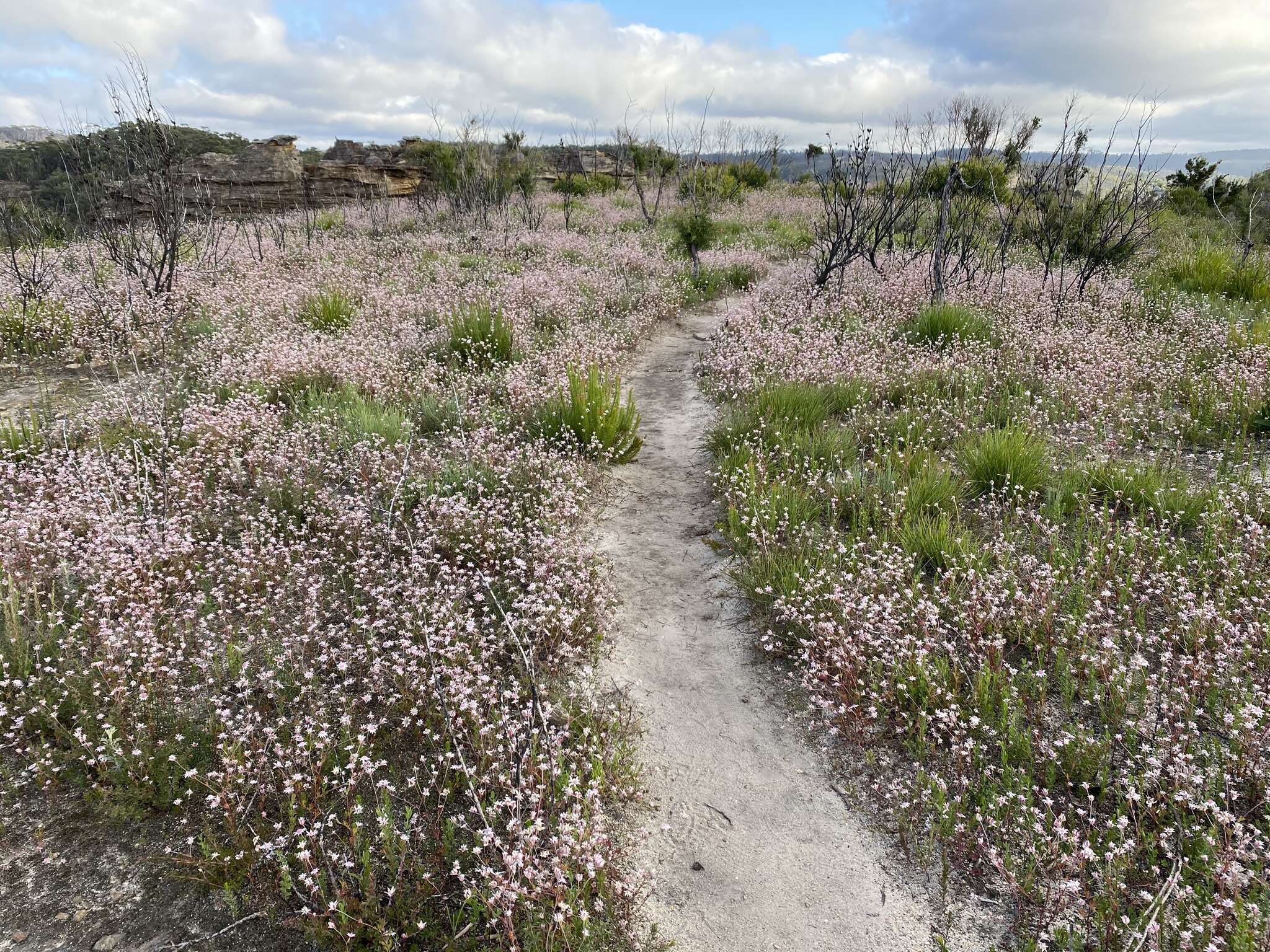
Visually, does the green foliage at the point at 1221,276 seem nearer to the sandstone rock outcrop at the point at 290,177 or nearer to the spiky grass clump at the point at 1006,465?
the spiky grass clump at the point at 1006,465

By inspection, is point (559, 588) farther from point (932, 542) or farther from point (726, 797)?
point (932, 542)

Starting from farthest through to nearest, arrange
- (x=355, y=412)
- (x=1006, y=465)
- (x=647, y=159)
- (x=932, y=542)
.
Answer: (x=647, y=159) → (x=355, y=412) → (x=1006, y=465) → (x=932, y=542)

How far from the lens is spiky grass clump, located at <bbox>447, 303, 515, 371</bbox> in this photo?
10070 millimetres

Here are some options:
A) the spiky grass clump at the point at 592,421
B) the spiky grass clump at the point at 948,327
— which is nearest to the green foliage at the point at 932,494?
the spiky grass clump at the point at 592,421

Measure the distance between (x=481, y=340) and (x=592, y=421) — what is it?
11.1 ft

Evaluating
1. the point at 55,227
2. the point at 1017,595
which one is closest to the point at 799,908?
the point at 1017,595

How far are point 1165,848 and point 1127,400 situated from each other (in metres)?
6.75

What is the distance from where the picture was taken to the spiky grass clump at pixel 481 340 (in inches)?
396

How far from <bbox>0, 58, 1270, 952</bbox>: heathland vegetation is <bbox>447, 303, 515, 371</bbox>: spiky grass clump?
0.22 feet

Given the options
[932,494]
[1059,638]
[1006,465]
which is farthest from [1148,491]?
[1059,638]

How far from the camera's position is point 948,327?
422 inches

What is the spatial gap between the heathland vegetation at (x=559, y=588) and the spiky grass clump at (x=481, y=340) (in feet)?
0.22

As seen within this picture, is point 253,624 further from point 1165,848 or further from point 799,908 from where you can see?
point 1165,848

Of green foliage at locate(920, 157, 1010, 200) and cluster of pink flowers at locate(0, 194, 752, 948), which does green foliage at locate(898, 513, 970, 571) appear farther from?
green foliage at locate(920, 157, 1010, 200)
